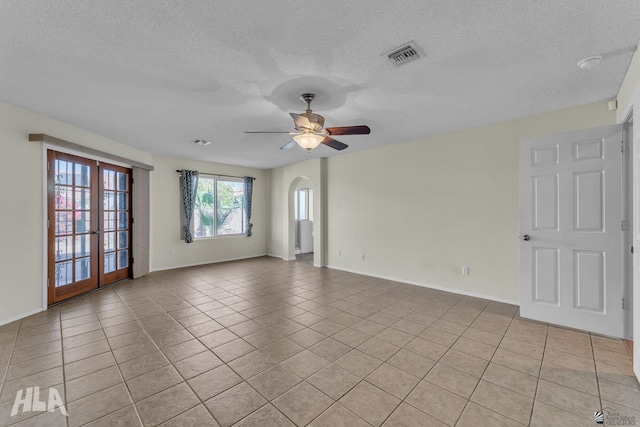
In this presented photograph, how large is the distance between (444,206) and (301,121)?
290cm

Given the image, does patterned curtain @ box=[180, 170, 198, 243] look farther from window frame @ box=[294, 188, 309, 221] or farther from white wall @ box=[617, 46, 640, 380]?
white wall @ box=[617, 46, 640, 380]

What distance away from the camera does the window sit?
6680 millimetres

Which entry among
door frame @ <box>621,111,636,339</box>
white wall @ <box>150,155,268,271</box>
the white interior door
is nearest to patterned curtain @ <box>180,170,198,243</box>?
white wall @ <box>150,155,268,271</box>

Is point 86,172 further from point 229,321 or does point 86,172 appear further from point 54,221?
point 229,321

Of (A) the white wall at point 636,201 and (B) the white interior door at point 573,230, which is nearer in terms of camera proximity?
(A) the white wall at point 636,201

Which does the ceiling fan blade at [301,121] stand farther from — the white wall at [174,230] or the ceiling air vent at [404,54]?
the white wall at [174,230]

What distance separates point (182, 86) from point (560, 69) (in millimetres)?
3556

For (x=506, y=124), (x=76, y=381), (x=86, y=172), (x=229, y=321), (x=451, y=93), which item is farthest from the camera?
(x=86, y=172)

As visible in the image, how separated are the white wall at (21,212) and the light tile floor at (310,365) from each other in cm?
37

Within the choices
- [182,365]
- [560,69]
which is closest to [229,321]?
[182,365]

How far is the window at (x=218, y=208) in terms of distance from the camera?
6680 millimetres

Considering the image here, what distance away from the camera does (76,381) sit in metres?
2.07

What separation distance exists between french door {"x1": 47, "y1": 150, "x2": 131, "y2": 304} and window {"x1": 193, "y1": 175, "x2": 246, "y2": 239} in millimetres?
1648

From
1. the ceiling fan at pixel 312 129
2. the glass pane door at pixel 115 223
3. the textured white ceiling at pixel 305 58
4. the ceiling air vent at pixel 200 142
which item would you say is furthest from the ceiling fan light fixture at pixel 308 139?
the glass pane door at pixel 115 223
